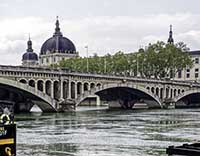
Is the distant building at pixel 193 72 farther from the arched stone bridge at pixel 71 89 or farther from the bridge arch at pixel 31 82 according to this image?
the bridge arch at pixel 31 82

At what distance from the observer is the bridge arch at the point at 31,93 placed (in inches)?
2933

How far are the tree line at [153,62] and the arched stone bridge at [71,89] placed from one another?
8.11 metres

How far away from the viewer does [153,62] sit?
122m

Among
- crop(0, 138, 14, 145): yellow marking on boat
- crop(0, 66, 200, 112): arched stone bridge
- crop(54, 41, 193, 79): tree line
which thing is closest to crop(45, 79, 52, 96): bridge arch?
crop(0, 66, 200, 112): arched stone bridge

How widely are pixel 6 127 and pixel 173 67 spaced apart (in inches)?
4420

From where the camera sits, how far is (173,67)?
12356 cm

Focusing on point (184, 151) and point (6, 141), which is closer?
point (6, 141)

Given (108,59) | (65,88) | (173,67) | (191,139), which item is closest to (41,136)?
(191,139)

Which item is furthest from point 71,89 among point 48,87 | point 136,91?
point 136,91

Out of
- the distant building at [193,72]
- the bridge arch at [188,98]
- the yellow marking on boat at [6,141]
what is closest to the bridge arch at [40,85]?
the bridge arch at [188,98]

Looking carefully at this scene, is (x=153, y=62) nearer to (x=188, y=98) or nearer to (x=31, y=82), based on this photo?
(x=188, y=98)

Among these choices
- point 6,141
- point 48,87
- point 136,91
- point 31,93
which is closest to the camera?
point 6,141

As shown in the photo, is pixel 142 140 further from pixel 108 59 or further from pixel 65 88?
pixel 108 59

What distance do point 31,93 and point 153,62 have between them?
51191 mm
